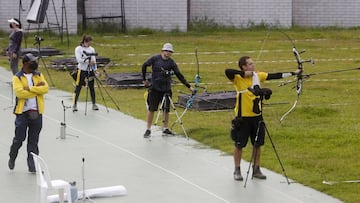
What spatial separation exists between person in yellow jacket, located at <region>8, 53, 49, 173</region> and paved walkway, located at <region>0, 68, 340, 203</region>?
65 centimetres

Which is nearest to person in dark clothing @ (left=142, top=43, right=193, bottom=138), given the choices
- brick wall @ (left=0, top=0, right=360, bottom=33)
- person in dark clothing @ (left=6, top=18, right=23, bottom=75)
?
person in dark clothing @ (left=6, top=18, right=23, bottom=75)

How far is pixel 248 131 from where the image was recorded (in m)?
13.1

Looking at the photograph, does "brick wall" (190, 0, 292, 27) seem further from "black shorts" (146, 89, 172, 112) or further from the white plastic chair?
the white plastic chair

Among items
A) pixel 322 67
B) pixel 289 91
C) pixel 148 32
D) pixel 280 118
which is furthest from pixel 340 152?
pixel 148 32

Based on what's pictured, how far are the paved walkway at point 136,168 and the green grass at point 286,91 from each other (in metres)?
0.55

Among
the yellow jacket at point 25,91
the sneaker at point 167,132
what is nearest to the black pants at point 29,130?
the yellow jacket at point 25,91

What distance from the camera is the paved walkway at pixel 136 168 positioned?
40.1ft

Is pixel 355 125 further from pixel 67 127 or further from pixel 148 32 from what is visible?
pixel 148 32

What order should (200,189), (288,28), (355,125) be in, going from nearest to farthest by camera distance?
1. (200,189)
2. (355,125)
3. (288,28)

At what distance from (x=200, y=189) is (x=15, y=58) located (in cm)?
1184

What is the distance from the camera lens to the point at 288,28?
45.2 metres

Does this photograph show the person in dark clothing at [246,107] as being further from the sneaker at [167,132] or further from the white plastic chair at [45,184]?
the sneaker at [167,132]

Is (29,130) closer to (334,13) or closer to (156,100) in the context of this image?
(156,100)

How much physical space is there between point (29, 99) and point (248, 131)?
10.6ft
